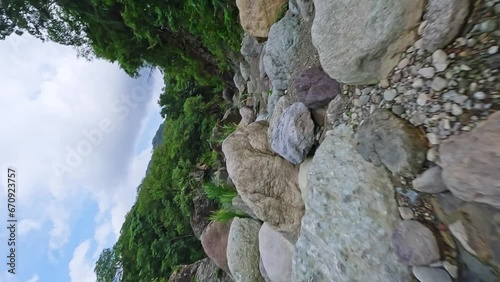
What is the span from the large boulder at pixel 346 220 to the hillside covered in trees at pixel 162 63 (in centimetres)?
435

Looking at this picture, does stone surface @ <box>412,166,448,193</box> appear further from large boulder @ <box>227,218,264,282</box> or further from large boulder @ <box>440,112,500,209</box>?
large boulder @ <box>227,218,264,282</box>

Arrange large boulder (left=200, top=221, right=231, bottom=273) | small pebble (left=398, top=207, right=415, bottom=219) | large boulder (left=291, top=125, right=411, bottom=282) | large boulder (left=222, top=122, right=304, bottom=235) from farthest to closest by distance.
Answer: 1. large boulder (left=200, top=221, right=231, bottom=273)
2. large boulder (left=222, top=122, right=304, bottom=235)
3. large boulder (left=291, top=125, right=411, bottom=282)
4. small pebble (left=398, top=207, right=415, bottom=219)

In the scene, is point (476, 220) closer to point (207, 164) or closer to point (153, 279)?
point (207, 164)

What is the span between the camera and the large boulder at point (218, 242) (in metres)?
4.74

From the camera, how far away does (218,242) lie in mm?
4812

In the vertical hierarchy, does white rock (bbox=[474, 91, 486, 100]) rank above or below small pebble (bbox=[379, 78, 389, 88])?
below

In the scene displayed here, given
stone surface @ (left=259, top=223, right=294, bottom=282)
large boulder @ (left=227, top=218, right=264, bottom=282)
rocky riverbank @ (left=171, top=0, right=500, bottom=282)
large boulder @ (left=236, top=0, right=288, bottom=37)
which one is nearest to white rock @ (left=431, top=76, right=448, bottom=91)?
rocky riverbank @ (left=171, top=0, right=500, bottom=282)

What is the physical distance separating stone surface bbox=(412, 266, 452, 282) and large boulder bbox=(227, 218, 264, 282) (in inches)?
96.6

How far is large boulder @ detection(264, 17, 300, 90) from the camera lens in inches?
135

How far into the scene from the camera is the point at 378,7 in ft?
5.75

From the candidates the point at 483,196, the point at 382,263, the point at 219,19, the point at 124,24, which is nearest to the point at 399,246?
the point at 382,263

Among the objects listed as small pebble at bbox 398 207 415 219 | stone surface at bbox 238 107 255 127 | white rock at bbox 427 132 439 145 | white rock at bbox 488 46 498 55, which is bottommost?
small pebble at bbox 398 207 415 219

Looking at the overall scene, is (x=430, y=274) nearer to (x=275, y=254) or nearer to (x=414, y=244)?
(x=414, y=244)

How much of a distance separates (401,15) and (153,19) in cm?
697
